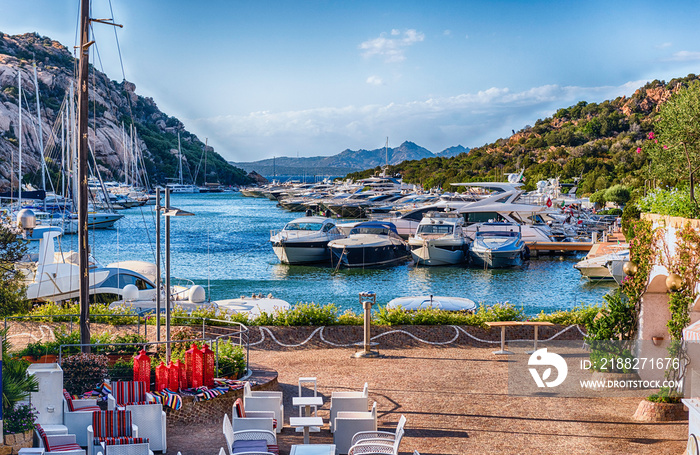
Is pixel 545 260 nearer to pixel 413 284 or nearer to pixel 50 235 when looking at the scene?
pixel 413 284

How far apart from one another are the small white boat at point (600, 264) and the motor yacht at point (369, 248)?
11049 millimetres

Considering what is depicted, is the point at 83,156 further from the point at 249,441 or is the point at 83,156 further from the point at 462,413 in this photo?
the point at 462,413

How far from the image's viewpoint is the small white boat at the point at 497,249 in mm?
38781

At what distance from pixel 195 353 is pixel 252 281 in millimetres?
27132

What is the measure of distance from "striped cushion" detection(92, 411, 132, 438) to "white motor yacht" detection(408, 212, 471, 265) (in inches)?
1294

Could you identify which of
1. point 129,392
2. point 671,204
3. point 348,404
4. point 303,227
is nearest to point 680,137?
point 671,204

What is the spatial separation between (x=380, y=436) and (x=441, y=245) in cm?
3215

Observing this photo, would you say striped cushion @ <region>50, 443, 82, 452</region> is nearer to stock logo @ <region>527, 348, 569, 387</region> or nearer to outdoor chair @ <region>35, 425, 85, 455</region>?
outdoor chair @ <region>35, 425, 85, 455</region>

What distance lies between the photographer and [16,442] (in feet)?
Answer: 22.3

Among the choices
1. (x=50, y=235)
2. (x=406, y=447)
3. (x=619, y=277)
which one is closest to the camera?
(x=406, y=447)

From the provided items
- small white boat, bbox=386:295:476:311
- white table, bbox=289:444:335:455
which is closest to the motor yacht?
small white boat, bbox=386:295:476:311

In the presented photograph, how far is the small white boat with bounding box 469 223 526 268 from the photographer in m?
38.8

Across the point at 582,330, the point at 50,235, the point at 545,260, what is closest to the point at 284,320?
the point at 582,330

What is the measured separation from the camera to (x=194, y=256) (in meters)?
47.9
